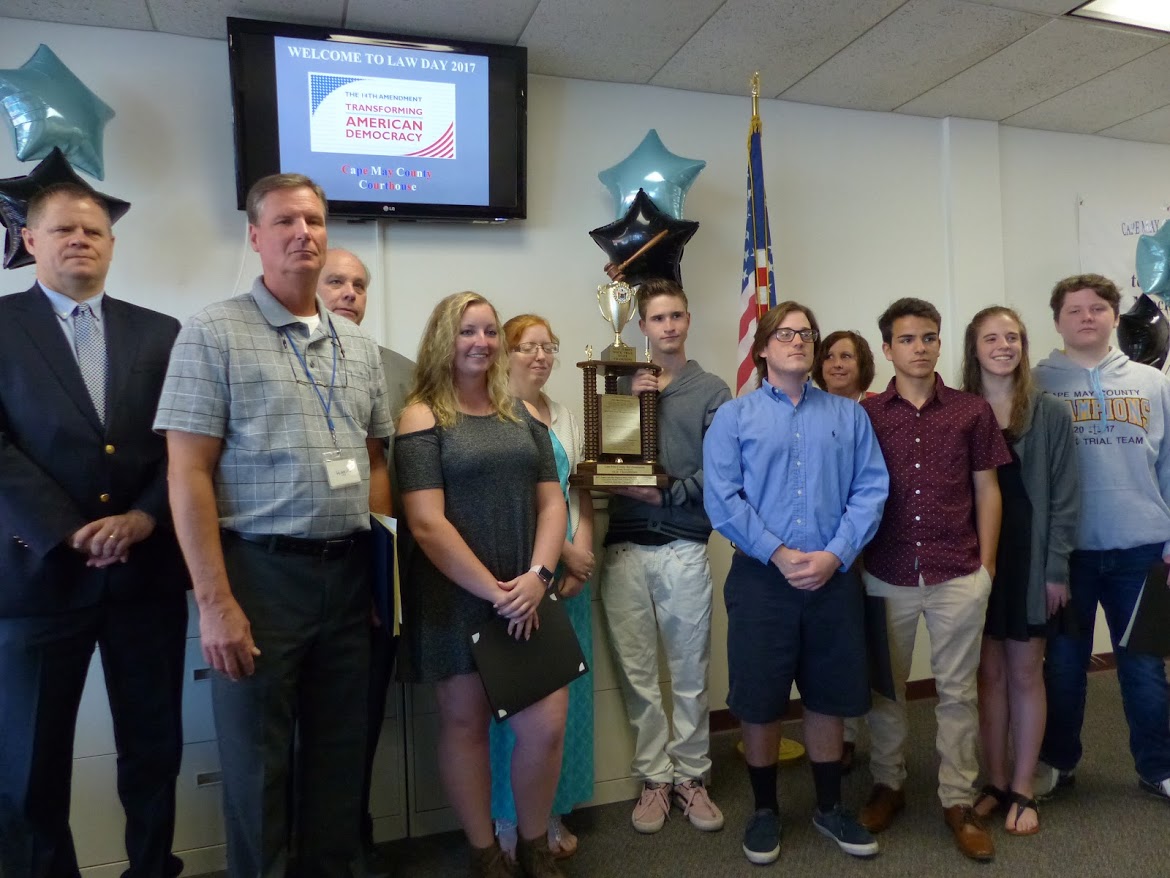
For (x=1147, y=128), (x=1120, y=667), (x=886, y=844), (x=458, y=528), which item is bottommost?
(x=886, y=844)

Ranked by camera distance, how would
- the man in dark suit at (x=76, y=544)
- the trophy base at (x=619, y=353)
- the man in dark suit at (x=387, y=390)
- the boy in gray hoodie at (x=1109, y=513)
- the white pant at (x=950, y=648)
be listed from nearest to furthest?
1. the man in dark suit at (x=76, y=544)
2. the man in dark suit at (x=387, y=390)
3. the white pant at (x=950, y=648)
4. the boy in gray hoodie at (x=1109, y=513)
5. the trophy base at (x=619, y=353)

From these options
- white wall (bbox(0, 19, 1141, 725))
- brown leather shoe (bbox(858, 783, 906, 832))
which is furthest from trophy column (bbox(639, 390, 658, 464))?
brown leather shoe (bbox(858, 783, 906, 832))

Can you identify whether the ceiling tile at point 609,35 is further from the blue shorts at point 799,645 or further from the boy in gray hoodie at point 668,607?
the blue shorts at point 799,645

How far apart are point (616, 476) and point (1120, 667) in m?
1.70

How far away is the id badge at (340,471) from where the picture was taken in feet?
5.08

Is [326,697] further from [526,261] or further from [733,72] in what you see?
[733,72]

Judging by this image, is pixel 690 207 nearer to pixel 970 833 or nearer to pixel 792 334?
pixel 792 334

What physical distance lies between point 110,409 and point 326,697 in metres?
0.77

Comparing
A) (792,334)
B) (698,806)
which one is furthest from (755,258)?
(698,806)

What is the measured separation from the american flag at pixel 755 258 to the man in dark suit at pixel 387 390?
134 centimetres

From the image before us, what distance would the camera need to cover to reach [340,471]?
5.13 ft

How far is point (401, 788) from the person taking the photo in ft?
7.49

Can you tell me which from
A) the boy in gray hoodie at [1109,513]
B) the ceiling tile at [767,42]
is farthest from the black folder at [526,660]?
the ceiling tile at [767,42]

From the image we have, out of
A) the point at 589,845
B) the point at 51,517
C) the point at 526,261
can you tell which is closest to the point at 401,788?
the point at 589,845
